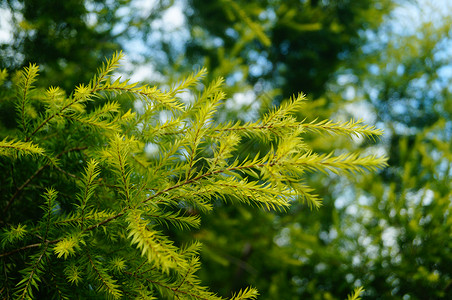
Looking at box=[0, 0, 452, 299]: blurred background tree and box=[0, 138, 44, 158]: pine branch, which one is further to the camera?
box=[0, 0, 452, 299]: blurred background tree

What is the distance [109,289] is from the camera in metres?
1.02

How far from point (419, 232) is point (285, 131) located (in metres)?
2.80

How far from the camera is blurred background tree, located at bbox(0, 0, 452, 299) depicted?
264 centimetres

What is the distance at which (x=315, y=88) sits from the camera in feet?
15.9

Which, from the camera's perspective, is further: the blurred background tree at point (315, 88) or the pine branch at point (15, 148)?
the blurred background tree at point (315, 88)

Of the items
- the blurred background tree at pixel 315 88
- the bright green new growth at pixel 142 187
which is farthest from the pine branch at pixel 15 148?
the blurred background tree at pixel 315 88

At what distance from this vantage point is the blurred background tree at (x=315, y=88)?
2.64m

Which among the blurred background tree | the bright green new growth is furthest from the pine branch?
the blurred background tree

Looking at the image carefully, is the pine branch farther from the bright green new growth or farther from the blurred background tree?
the blurred background tree

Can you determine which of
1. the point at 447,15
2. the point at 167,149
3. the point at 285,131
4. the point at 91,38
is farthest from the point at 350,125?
the point at 447,15

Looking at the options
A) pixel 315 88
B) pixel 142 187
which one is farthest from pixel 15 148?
pixel 315 88

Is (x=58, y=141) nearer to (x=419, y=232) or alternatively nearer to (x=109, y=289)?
(x=109, y=289)

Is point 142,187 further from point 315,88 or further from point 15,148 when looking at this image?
point 315,88

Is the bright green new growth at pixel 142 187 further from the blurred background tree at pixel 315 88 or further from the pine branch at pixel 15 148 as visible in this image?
the blurred background tree at pixel 315 88
